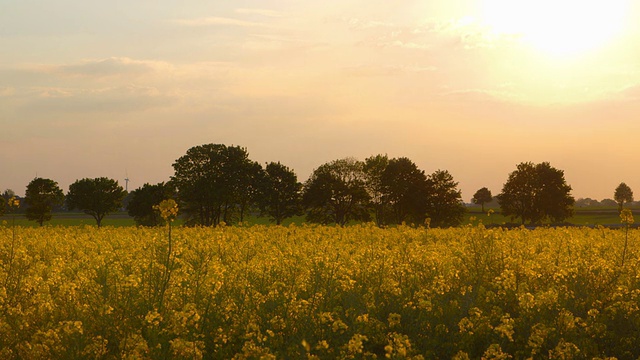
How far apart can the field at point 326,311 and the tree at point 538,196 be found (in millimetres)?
63321

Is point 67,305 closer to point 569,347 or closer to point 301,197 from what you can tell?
point 569,347

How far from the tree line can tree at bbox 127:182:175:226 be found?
0.43ft

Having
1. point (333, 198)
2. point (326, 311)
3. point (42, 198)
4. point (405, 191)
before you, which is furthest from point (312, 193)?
point (326, 311)

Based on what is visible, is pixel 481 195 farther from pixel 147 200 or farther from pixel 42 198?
pixel 42 198

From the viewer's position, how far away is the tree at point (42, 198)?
2992 inches

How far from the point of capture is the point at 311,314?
9.23 meters

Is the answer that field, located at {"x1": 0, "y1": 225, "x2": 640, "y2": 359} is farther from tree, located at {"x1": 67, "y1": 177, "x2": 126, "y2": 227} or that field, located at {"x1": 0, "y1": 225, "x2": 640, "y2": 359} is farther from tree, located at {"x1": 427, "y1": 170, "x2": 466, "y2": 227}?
tree, located at {"x1": 67, "y1": 177, "x2": 126, "y2": 227}

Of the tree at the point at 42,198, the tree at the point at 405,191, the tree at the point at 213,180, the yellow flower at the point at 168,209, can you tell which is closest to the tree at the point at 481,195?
the tree at the point at 405,191

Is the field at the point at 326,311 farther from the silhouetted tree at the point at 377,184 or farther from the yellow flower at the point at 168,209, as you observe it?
the silhouetted tree at the point at 377,184

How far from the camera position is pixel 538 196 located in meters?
74.2

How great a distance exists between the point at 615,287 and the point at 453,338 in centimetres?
405

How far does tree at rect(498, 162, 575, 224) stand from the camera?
7344 centimetres

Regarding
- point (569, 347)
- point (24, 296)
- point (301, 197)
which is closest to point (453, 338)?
point (569, 347)

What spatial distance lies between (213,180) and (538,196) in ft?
130
